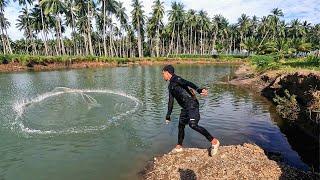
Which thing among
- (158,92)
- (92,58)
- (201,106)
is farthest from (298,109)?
(92,58)

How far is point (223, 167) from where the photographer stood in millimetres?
8094

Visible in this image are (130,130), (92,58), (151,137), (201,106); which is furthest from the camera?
(92,58)

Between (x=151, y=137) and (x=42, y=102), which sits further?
(x=42, y=102)

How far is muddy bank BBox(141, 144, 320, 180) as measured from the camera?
25.8 ft

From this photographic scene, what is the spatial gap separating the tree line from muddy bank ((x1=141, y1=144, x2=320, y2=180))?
6890 cm

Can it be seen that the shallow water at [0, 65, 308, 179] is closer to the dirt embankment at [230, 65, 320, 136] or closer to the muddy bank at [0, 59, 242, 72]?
the dirt embankment at [230, 65, 320, 136]

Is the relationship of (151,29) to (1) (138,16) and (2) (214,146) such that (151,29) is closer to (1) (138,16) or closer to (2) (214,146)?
(1) (138,16)

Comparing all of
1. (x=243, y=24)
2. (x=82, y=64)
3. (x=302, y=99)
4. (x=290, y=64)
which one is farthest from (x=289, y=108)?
(x=243, y=24)

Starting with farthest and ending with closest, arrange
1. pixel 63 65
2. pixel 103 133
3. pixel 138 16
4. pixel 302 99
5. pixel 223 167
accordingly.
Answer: pixel 138 16
pixel 63 65
pixel 302 99
pixel 103 133
pixel 223 167

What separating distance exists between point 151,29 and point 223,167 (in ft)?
349

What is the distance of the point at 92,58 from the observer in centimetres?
6625

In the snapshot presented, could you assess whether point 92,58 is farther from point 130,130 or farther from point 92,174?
point 92,174

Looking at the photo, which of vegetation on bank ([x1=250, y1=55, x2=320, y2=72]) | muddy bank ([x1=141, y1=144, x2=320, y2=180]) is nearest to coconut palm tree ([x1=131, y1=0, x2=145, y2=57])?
vegetation on bank ([x1=250, y1=55, x2=320, y2=72])

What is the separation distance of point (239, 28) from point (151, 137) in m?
122
